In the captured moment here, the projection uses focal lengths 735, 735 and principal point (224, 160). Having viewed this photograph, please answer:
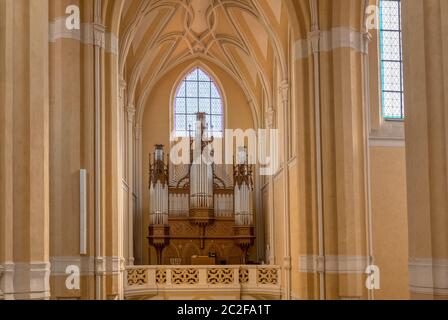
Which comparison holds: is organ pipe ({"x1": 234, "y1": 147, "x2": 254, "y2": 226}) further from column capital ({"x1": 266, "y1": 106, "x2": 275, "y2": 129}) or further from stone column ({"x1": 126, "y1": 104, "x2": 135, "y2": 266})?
stone column ({"x1": 126, "y1": 104, "x2": 135, "y2": 266})

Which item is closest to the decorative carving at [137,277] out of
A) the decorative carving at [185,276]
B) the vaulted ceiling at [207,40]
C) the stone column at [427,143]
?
the decorative carving at [185,276]

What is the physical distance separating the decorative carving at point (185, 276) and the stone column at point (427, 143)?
1257 centimetres

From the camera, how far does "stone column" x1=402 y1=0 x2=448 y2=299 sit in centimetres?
923

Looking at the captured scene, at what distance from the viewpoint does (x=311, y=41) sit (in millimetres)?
15773

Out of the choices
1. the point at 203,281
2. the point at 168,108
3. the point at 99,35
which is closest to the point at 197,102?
the point at 168,108

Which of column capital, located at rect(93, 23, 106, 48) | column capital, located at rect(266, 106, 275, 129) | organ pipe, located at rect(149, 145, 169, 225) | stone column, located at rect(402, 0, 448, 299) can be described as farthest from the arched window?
stone column, located at rect(402, 0, 448, 299)

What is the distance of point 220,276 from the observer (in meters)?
21.6

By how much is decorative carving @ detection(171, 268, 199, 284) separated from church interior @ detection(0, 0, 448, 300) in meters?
0.04

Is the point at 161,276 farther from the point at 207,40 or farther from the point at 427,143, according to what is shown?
the point at 427,143

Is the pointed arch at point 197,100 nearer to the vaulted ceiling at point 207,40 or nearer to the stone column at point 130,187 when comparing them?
the vaulted ceiling at point 207,40

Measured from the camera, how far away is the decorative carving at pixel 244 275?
21.6 m

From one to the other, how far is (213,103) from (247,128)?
1.64 metres
